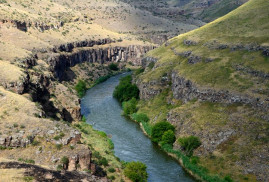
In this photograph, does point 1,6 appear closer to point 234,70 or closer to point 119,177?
point 234,70

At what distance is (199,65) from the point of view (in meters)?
94.9

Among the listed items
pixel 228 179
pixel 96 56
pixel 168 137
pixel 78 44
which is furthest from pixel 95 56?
pixel 228 179

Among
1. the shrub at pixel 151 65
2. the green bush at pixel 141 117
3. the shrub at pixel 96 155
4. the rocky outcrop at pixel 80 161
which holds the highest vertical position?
the shrub at pixel 151 65

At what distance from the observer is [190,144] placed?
67.4 meters

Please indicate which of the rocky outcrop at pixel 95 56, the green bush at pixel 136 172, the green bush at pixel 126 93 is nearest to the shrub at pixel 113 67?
the rocky outcrop at pixel 95 56

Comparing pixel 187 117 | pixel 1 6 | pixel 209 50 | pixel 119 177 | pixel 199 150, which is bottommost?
pixel 119 177

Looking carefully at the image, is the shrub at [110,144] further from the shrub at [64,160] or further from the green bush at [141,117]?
the shrub at [64,160]

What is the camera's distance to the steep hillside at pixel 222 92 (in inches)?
2439

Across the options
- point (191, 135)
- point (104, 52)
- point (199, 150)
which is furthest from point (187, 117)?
point (104, 52)

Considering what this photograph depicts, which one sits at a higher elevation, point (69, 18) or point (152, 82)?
point (69, 18)

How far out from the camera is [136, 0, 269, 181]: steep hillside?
203ft

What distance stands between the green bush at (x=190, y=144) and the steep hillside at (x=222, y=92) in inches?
42.1

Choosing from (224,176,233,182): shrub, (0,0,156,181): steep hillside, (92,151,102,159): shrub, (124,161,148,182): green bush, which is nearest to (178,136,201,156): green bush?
(224,176,233,182): shrub

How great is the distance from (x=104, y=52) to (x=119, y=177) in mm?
124286
